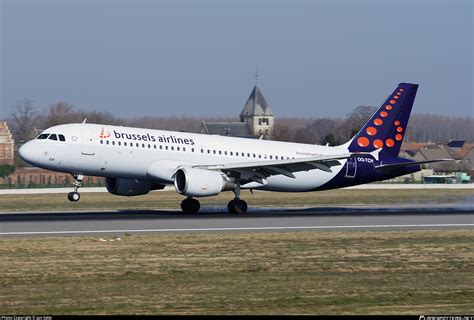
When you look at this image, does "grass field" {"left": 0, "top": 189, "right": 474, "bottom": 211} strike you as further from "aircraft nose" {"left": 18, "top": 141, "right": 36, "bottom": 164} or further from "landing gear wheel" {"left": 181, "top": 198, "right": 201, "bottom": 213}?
"aircraft nose" {"left": 18, "top": 141, "right": 36, "bottom": 164}

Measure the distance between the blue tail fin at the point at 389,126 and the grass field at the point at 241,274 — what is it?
1577 cm

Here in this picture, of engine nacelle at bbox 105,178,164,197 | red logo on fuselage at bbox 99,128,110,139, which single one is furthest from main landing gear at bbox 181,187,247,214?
red logo on fuselage at bbox 99,128,110,139

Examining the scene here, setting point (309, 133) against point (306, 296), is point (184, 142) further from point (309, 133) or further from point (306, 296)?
point (309, 133)

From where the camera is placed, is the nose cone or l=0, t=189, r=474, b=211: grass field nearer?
the nose cone

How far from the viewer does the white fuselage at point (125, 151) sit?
38.7 metres

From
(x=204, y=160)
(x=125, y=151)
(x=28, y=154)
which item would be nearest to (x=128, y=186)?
(x=125, y=151)

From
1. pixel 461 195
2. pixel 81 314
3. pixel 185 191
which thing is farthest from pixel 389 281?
pixel 461 195

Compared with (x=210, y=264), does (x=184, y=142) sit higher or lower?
higher

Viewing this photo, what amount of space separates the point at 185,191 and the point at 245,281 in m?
17.2

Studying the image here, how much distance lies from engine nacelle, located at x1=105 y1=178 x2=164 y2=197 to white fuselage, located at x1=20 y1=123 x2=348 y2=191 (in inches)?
43.0

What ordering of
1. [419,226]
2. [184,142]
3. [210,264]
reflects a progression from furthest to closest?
[184,142] → [419,226] → [210,264]

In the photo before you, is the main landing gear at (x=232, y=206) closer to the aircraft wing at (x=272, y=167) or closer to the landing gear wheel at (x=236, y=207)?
the landing gear wheel at (x=236, y=207)

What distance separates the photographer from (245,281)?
2122 centimetres

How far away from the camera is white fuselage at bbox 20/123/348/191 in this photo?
38719 millimetres
